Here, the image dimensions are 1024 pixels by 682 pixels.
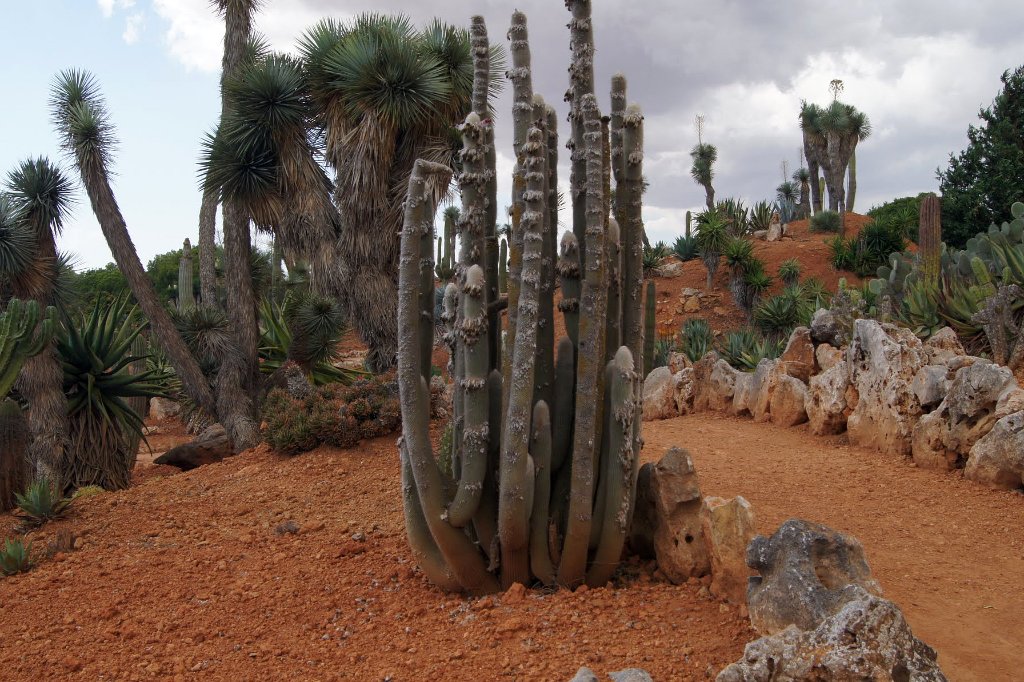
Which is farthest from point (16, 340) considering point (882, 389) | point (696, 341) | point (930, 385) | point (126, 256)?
point (696, 341)

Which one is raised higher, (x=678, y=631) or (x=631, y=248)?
(x=631, y=248)

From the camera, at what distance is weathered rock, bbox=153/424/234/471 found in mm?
12219

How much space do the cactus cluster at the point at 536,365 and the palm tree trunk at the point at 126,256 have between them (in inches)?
376

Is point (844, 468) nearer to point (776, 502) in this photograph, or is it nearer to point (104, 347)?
point (776, 502)

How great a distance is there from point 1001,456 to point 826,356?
168 inches

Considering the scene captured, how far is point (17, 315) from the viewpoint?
8.17 meters

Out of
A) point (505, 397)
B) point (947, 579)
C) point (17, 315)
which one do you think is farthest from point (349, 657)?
point (17, 315)

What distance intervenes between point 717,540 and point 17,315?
7302 mm

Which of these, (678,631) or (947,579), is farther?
(947,579)

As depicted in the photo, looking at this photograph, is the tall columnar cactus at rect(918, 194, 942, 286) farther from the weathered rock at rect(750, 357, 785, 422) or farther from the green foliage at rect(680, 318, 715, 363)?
the weathered rock at rect(750, 357, 785, 422)

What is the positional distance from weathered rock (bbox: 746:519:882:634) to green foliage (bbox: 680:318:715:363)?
434 inches

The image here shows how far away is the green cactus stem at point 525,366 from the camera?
13.3 feet

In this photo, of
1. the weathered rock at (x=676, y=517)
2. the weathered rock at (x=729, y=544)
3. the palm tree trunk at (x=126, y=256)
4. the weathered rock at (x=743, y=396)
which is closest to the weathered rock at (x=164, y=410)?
the palm tree trunk at (x=126, y=256)

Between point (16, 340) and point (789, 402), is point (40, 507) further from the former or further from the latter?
point (789, 402)
